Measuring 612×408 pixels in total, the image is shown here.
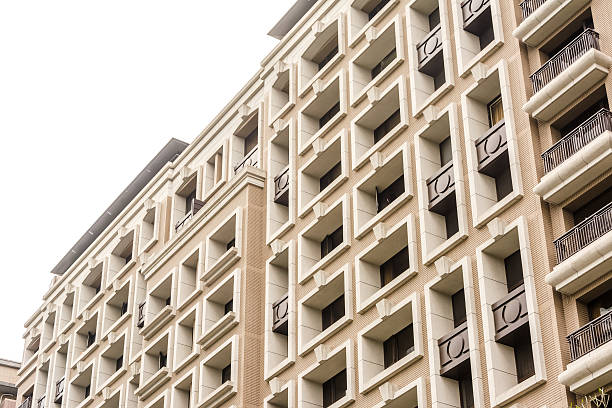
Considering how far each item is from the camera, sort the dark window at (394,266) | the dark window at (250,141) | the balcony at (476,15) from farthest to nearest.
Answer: the dark window at (250,141), the dark window at (394,266), the balcony at (476,15)

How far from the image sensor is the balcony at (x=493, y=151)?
140ft

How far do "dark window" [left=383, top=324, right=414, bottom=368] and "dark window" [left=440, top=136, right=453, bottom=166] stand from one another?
674 cm

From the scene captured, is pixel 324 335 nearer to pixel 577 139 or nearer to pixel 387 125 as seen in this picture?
pixel 387 125

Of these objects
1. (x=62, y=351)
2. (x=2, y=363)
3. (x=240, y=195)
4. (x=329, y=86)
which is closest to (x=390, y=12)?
(x=329, y=86)

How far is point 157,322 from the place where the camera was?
2363 inches

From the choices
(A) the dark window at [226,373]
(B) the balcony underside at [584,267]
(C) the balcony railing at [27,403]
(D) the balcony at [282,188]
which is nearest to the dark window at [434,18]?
(D) the balcony at [282,188]

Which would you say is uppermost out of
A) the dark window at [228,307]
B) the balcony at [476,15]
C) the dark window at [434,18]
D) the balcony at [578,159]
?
the dark window at [434,18]

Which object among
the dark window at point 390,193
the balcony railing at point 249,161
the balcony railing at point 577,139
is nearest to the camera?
the balcony railing at point 577,139

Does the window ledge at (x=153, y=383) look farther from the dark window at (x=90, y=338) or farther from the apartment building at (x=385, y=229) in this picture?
the dark window at (x=90, y=338)

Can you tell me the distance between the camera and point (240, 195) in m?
56.9

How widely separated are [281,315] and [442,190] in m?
10.9

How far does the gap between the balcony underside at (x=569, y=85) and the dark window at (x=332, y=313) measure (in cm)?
1294

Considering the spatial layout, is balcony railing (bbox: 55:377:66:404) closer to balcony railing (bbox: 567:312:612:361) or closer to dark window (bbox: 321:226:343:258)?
dark window (bbox: 321:226:343:258)

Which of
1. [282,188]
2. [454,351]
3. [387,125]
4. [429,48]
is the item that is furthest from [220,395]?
[429,48]
